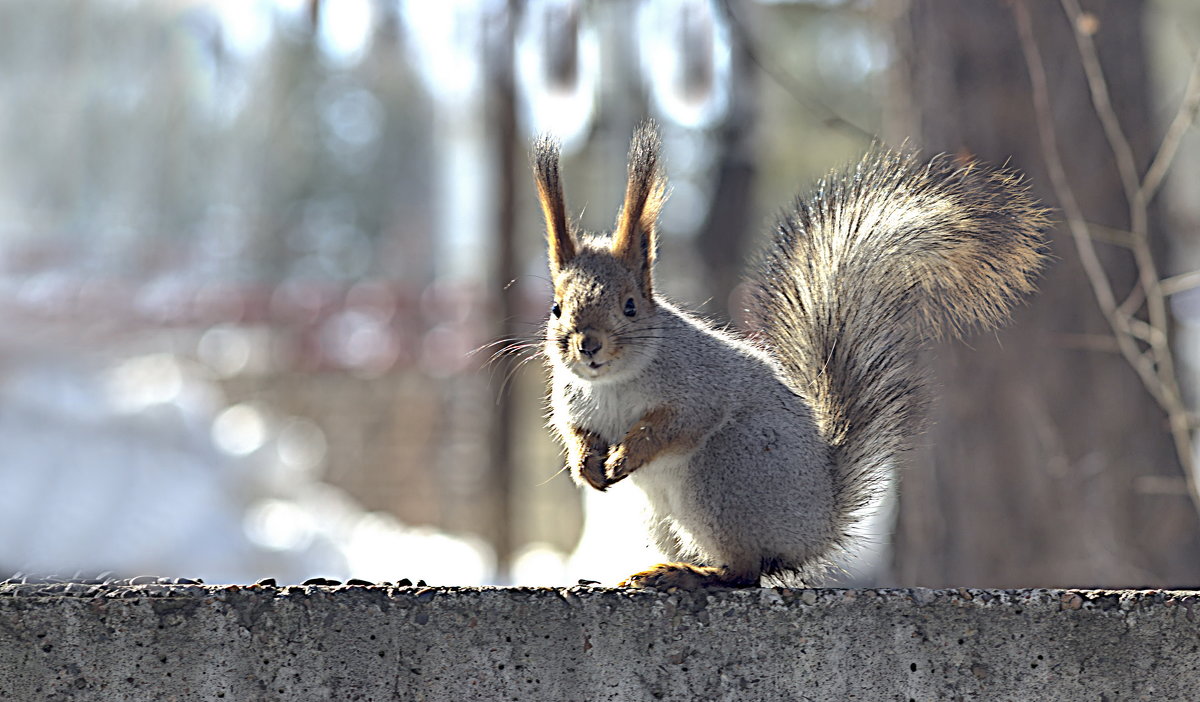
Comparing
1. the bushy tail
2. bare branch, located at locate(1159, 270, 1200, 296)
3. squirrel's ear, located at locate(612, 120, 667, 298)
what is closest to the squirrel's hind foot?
the bushy tail

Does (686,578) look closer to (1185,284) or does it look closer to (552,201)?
(552,201)

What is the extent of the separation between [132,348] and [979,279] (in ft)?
27.4

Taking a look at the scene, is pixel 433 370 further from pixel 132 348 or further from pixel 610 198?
pixel 610 198

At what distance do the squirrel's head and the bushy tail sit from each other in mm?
197

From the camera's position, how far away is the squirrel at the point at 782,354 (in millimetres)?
1434

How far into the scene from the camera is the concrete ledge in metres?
1.30

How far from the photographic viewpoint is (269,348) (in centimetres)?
941

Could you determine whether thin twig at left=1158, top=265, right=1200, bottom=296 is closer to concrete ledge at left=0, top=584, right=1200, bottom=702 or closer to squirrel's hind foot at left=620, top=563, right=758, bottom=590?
concrete ledge at left=0, top=584, right=1200, bottom=702

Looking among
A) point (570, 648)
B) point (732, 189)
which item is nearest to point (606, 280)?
point (570, 648)

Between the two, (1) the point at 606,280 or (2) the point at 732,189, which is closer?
(1) the point at 606,280

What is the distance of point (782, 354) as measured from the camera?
5.31 feet

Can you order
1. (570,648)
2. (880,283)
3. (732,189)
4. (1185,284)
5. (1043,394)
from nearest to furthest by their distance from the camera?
(570,648) < (880,283) < (1185,284) < (1043,394) < (732,189)

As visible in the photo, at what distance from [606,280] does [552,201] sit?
0.37ft

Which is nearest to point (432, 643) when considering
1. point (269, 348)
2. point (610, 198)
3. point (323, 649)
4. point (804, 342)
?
point (323, 649)
